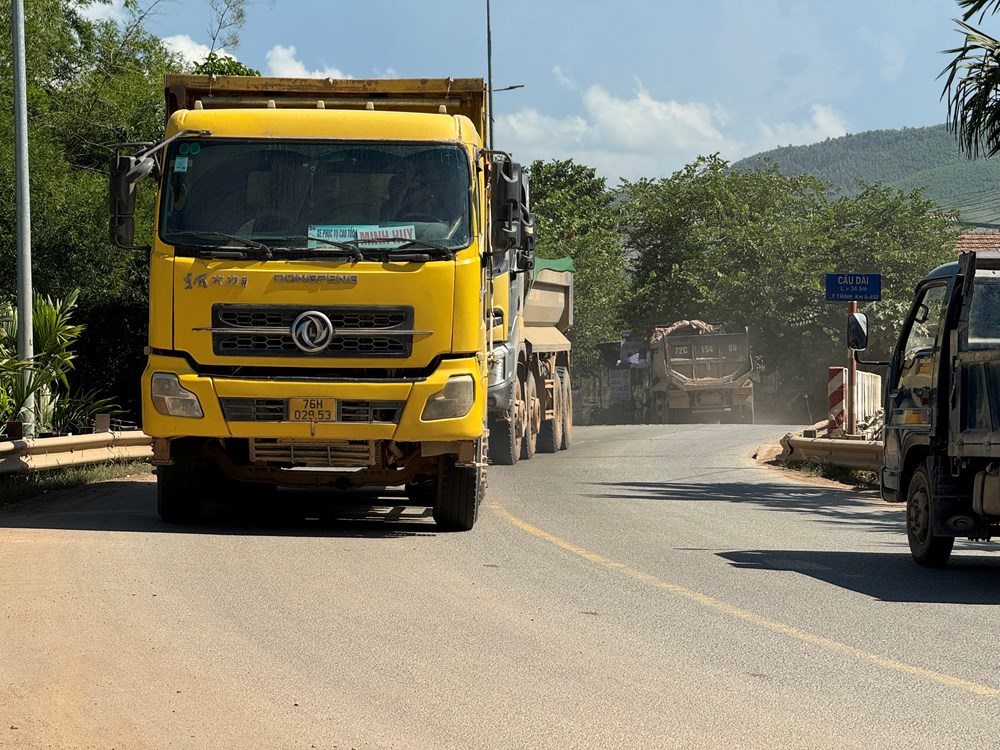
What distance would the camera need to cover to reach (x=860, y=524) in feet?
47.5

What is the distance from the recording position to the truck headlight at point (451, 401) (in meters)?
11.7

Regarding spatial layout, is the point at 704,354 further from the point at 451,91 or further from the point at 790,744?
the point at 790,744

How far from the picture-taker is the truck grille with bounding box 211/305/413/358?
38.1 ft

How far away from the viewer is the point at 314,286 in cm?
1159

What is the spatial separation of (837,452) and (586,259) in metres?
37.1

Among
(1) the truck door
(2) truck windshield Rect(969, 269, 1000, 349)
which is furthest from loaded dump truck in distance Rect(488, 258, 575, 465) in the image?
(2) truck windshield Rect(969, 269, 1000, 349)

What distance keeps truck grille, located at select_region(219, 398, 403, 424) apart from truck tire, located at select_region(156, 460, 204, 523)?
3.00ft

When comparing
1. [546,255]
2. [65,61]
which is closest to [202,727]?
[65,61]

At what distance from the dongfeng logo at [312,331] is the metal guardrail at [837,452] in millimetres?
8961

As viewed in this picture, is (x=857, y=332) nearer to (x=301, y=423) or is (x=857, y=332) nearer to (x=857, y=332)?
(x=857, y=332)

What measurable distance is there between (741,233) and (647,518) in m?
39.7

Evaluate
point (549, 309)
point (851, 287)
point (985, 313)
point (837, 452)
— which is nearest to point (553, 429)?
point (549, 309)

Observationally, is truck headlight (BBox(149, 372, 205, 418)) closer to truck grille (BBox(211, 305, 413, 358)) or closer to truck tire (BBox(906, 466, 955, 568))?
truck grille (BBox(211, 305, 413, 358))

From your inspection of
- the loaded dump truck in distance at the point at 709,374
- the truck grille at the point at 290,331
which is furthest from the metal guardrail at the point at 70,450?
the loaded dump truck in distance at the point at 709,374
